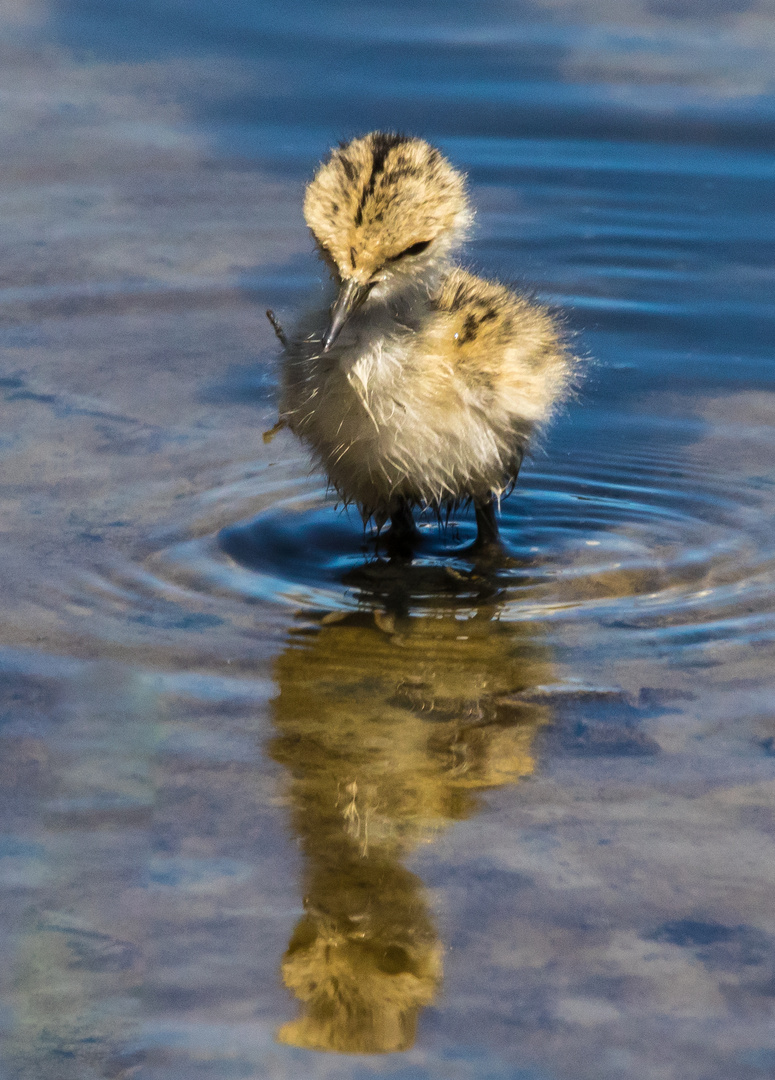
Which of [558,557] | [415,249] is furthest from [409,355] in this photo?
[558,557]

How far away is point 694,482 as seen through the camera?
5.25 m

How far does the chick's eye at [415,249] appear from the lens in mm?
3945

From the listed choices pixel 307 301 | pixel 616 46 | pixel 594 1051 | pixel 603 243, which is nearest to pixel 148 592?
pixel 307 301

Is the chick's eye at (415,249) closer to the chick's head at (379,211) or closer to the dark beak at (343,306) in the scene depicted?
the chick's head at (379,211)

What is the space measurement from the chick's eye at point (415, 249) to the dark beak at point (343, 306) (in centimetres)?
13

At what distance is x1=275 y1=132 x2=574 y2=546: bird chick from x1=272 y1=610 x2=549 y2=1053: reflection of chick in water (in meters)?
0.48

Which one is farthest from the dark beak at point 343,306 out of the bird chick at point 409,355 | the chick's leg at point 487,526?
the chick's leg at point 487,526

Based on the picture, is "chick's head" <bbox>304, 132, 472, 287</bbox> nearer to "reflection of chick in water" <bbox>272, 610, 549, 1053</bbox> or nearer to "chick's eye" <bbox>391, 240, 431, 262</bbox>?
"chick's eye" <bbox>391, 240, 431, 262</bbox>

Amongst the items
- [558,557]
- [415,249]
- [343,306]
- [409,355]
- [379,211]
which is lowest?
[558,557]

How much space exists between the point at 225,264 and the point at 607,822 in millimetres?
4020

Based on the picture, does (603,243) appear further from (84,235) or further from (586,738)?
(586,738)

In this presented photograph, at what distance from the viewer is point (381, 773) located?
361cm

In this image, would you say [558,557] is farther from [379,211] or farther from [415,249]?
[379,211]

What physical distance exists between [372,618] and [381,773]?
90 cm
